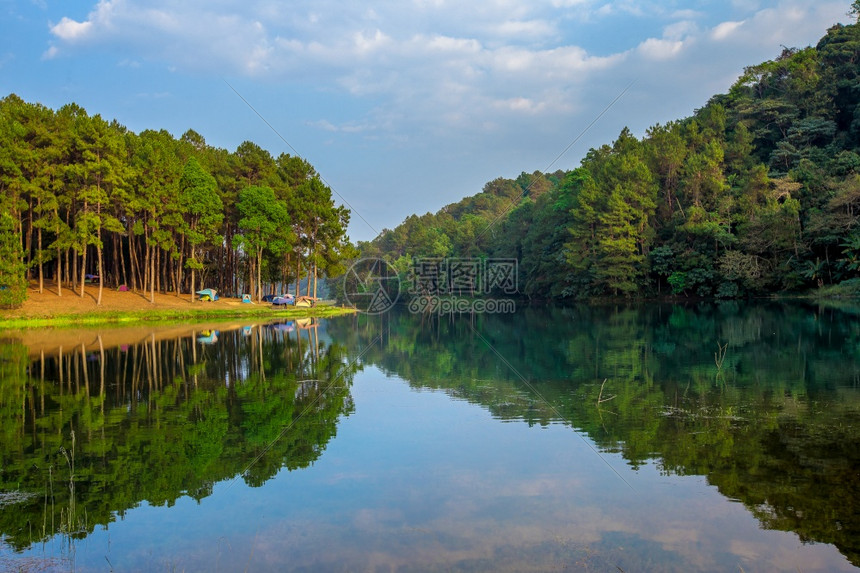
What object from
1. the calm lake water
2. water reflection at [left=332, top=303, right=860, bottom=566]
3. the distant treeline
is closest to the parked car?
the distant treeline

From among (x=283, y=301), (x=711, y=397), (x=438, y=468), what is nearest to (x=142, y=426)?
(x=438, y=468)

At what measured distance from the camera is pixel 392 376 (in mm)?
17359

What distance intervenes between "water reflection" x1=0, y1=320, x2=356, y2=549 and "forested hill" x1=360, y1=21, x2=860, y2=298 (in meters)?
42.1

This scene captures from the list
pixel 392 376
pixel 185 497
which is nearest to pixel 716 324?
pixel 392 376

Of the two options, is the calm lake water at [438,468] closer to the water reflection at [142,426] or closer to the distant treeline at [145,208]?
the water reflection at [142,426]

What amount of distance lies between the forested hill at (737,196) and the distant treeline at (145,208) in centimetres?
2525

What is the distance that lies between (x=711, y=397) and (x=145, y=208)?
40.5 metres

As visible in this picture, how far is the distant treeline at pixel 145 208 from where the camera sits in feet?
120

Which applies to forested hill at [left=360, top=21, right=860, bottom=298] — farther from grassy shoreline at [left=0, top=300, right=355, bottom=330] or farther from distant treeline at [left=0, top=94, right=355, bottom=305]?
grassy shoreline at [left=0, top=300, right=355, bottom=330]

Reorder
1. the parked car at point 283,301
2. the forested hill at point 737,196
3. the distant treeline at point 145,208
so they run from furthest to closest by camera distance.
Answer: the parked car at point 283,301 < the forested hill at point 737,196 < the distant treeline at point 145,208

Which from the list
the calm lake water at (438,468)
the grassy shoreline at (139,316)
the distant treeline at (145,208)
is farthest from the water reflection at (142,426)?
the distant treeline at (145,208)

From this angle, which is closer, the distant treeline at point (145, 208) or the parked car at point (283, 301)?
the distant treeline at point (145, 208)

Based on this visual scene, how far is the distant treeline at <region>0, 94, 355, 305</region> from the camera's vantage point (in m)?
36.6

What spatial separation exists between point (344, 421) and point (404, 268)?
9063 centimetres
